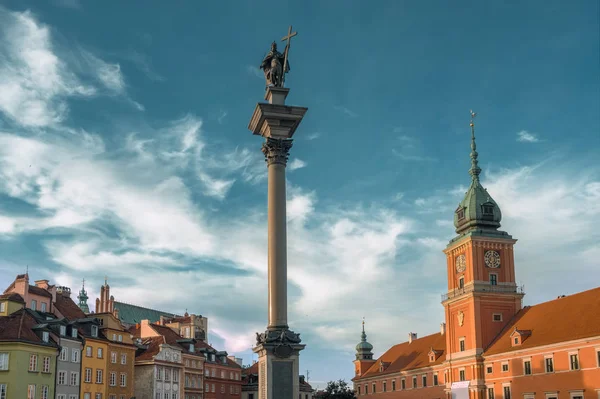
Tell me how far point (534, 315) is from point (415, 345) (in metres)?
34.7

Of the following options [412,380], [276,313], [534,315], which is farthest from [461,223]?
A: [276,313]

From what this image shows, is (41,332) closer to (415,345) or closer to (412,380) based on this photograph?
(412,380)

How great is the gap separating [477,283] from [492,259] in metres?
3.69

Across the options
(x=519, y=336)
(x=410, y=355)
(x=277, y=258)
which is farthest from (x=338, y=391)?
(x=277, y=258)

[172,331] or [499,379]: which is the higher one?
[172,331]

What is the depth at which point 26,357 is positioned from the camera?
6241 centimetres

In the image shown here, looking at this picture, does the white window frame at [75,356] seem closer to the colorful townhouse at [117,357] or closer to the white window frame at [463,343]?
the colorful townhouse at [117,357]

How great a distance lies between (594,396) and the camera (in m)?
61.8

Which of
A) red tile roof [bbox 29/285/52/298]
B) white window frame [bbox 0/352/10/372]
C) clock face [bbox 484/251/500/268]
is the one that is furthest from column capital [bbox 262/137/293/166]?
clock face [bbox 484/251/500/268]

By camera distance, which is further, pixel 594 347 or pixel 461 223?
pixel 461 223

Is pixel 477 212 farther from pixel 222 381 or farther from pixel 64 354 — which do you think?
pixel 64 354

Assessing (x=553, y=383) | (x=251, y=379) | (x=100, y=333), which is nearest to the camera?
(x=553, y=383)

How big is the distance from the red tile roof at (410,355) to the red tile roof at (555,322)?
49.5 ft

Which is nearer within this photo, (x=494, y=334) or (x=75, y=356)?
(x=75, y=356)
